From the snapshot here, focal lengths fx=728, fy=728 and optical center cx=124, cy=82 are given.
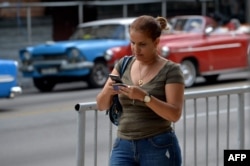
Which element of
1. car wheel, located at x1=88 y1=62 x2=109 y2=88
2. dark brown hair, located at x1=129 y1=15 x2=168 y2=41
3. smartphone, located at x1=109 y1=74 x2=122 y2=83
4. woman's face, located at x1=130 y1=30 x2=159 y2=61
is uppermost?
dark brown hair, located at x1=129 y1=15 x2=168 y2=41

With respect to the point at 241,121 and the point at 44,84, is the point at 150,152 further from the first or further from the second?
the point at 44,84

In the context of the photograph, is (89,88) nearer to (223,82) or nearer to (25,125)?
(223,82)

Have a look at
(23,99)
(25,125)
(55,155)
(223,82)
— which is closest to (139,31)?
(55,155)

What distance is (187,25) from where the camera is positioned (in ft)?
70.0

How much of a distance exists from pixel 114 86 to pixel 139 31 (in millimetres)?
391

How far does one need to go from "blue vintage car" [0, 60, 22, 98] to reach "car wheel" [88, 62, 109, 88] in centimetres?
466

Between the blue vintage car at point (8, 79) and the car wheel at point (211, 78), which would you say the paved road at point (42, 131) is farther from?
the car wheel at point (211, 78)

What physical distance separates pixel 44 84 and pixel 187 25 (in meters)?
4.51

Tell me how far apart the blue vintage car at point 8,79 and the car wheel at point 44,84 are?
4967mm

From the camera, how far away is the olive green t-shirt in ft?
15.3

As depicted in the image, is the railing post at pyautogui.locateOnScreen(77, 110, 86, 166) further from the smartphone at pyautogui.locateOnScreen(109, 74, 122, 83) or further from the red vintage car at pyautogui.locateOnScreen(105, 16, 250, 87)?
the red vintage car at pyautogui.locateOnScreen(105, 16, 250, 87)

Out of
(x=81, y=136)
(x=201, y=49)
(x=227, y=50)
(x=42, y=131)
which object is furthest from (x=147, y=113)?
(x=227, y=50)

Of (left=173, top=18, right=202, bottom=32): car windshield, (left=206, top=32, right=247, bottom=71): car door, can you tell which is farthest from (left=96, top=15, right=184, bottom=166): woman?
(left=173, top=18, right=202, bottom=32): car windshield

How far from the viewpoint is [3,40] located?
24.9 m
